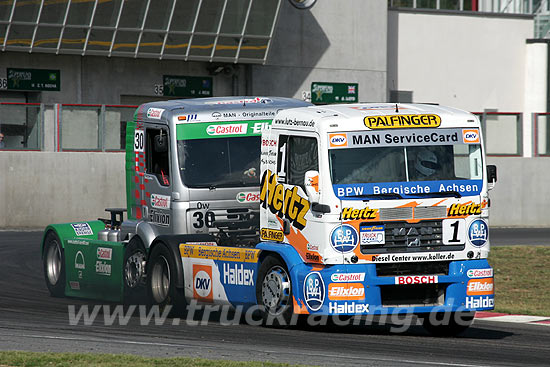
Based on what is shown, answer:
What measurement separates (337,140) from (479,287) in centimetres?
242

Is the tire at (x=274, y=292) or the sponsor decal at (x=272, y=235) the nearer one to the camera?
the tire at (x=274, y=292)

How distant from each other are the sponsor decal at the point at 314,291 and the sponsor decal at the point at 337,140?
1509 millimetres

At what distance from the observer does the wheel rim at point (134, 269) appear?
15.8m

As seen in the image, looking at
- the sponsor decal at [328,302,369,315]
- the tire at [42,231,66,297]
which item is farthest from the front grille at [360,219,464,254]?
the tire at [42,231,66,297]

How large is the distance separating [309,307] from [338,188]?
142cm

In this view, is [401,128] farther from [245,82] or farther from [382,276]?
[245,82]

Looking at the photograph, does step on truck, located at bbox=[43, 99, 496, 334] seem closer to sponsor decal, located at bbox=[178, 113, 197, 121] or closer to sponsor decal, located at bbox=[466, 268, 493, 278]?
sponsor decal, located at bbox=[466, 268, 493, 278]

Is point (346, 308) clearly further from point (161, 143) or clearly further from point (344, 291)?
point (161, 143)

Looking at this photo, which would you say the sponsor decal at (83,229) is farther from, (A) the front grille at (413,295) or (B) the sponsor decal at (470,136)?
(B) the sponsor decal at (470,136)

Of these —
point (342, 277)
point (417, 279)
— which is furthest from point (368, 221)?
point (417, 279)

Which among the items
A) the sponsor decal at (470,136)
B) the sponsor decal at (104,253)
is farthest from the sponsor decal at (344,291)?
the sponsor decal at (104,253)

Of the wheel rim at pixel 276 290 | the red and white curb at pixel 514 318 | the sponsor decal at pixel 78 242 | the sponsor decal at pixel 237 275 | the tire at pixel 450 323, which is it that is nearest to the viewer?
the wheel rim at pixel 276 290

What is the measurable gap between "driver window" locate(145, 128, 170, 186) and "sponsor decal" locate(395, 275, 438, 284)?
418 centimetres

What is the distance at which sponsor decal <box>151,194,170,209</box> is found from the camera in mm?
15385
